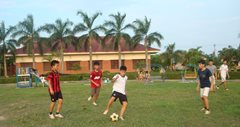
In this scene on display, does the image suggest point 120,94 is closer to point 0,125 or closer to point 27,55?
point 0,125

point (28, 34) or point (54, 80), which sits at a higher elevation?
point (28, 34)

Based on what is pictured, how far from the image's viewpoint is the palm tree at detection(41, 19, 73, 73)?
48.4 metres

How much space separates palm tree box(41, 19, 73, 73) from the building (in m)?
1.88

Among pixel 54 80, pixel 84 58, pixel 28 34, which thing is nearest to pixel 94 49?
pixel 84 58

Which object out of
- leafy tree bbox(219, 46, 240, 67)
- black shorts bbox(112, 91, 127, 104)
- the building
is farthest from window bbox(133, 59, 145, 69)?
black shorts bbox(112, 91, 127, 104)

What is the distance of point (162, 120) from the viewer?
820 centimetres

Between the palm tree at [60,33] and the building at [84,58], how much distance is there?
6.17ft

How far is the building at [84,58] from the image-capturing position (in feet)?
168

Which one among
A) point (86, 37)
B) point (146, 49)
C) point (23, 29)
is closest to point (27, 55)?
point (23, 29)

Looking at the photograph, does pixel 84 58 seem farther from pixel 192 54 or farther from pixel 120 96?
pixel 120 96

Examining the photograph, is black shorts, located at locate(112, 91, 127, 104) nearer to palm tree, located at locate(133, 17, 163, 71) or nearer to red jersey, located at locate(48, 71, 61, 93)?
red jersey, located at locate(48, 71, 61, 93)

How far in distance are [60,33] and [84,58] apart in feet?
18.8

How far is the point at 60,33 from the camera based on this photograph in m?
48.8

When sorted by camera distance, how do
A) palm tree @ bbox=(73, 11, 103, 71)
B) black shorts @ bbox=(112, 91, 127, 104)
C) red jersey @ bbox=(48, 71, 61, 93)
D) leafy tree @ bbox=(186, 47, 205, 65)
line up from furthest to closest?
leafy tree @ bbox=(186, 47, 205, 65) < palm tree @ bbox=(73, 11, 103, 71) < red jersey @ bbox=(48, 71, 61, 93) < black shorts @ bbox=(112, 91, 127, 104)
